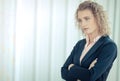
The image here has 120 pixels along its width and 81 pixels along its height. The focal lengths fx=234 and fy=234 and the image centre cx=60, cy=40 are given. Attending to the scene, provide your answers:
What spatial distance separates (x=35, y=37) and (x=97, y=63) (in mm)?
1147

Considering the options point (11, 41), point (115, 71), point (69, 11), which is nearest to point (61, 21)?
point (69, 11)

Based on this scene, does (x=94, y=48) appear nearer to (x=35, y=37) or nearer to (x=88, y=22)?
(x=88, y=22)

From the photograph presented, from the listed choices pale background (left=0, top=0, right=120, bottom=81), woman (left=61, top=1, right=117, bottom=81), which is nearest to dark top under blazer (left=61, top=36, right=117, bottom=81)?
woman (left=61, top=1, right=117, bottom=81)

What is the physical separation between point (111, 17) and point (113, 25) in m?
0.10

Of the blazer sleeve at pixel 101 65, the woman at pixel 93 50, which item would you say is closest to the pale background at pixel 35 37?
the woman at pixel 93 50

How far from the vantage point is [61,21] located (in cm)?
272

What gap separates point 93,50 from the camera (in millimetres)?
1773

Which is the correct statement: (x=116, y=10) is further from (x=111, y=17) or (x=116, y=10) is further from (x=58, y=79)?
(x=58, y=79)

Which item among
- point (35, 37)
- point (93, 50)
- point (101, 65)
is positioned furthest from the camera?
point (35, 37)

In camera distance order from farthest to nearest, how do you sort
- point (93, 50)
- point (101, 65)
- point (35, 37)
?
point (35, 37), point (93, 50), point (101, 65)

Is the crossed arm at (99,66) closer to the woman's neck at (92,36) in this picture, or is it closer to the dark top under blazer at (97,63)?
the dark top under blazer at (97,63)

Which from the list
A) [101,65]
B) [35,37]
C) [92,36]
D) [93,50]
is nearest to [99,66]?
[101,65]

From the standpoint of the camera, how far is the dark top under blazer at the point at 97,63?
5.48 feet

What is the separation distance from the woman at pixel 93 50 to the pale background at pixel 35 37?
80 centimetres
